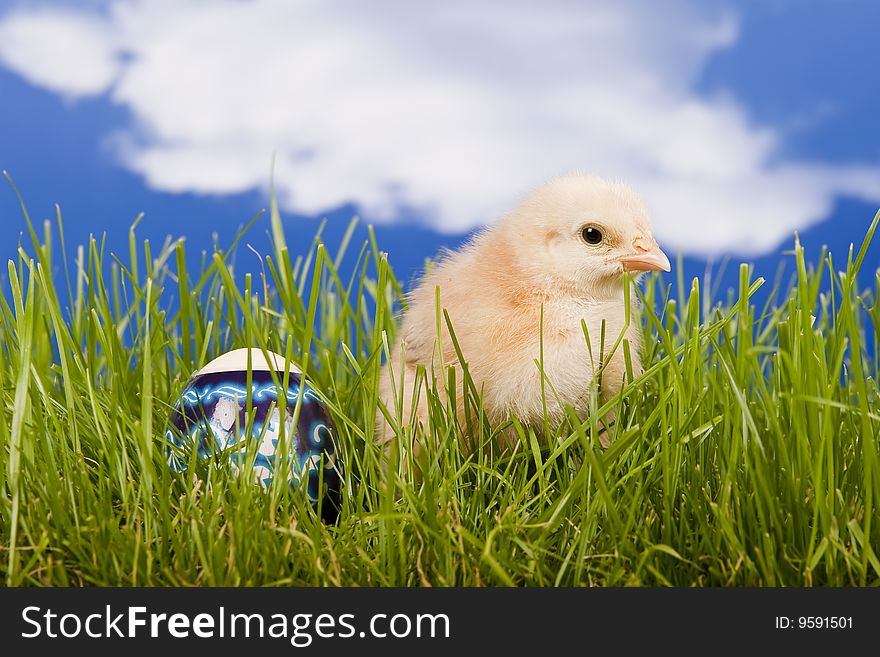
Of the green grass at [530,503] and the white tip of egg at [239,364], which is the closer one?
the green grass at [530,503]

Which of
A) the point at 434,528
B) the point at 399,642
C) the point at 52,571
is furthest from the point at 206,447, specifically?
the point at 399,642

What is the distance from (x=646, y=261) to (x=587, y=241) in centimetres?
15

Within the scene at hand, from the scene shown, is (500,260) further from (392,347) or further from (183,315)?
(183,315)

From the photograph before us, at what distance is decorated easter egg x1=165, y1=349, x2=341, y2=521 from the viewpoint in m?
1.89

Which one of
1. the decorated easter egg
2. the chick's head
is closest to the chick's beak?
the chick's head

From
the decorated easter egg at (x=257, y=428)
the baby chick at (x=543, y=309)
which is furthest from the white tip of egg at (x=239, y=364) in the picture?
the baby chick at (x=543, y=309)

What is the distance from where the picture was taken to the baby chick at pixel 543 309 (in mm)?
2018

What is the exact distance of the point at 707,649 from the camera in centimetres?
139

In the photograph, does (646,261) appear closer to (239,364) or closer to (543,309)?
(543,309)

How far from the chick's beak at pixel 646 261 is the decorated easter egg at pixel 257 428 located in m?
0.81

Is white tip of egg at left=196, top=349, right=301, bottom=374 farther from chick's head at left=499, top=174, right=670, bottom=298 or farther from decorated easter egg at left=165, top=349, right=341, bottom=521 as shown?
chick's head at left=499, top=174, right=670, bottom=298

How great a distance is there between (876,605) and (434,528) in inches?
29.7

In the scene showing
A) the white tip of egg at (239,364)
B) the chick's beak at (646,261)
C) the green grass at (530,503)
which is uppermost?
the chick's beak at (646,261)

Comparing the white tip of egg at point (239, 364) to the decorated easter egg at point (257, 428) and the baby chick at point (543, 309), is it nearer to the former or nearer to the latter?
the decorated easter egg at point (257, 428)
